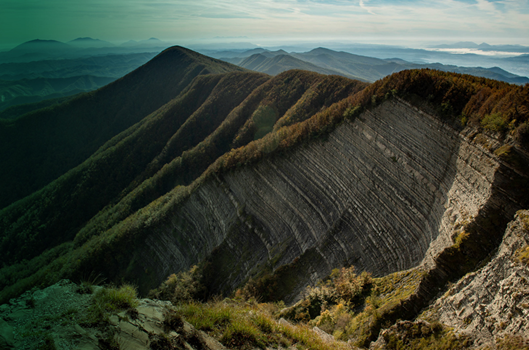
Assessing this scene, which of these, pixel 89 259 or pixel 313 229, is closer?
pixel 313 229

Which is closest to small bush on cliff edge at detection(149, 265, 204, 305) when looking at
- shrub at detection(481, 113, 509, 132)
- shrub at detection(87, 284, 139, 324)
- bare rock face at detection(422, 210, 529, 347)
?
shrub at detection(87, 284, 139, 324)

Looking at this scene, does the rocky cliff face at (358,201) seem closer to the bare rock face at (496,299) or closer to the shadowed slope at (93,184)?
the bare rock face at (496,299)

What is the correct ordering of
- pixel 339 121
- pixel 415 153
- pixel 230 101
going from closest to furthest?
pixel 415 153 < pixel 339 121 < pixel 230 101

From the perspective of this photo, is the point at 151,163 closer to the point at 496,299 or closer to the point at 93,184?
the point at 93,184

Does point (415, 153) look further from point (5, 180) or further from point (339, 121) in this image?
point (5, 180)

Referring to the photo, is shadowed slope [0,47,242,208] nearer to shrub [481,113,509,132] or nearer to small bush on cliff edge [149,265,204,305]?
small bush on cliff edge [149,265,204,305]

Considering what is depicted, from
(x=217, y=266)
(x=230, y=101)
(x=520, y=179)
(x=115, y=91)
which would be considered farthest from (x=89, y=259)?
(x=115, y=91)
